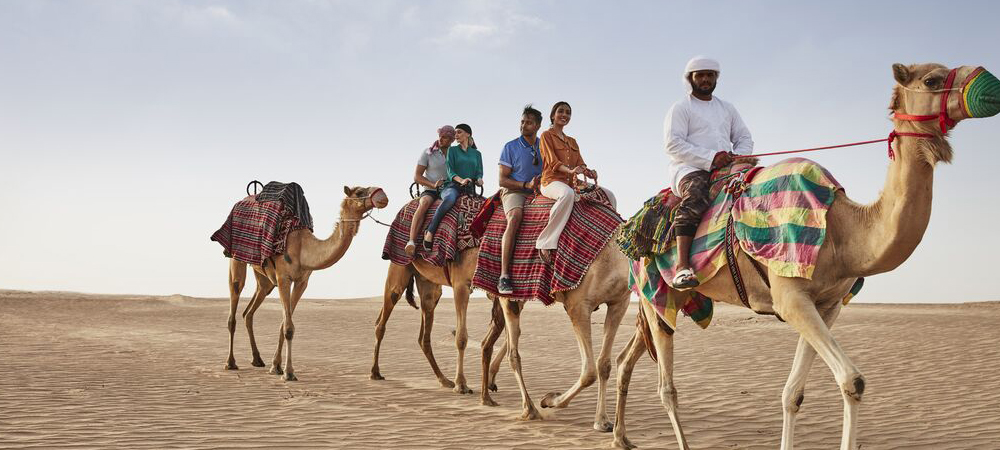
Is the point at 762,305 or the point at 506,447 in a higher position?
the point at 762,305

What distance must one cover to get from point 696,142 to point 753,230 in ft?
4.26

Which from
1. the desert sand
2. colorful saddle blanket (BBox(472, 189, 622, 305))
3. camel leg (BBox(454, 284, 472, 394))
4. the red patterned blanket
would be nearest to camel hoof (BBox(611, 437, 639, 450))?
the desert sand

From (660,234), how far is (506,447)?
2396 mm

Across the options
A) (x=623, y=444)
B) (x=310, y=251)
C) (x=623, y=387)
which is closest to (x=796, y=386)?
(x=623, y=387)

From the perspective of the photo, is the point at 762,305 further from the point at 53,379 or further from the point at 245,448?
the point at 53,379

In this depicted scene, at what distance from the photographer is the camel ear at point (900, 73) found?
449 centimetres

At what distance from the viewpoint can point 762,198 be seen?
5355 mm

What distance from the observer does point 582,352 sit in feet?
25.5

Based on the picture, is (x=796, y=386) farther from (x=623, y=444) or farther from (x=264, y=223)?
(x=264, y=223)

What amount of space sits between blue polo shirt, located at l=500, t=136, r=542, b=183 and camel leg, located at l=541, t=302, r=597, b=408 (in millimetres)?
1741

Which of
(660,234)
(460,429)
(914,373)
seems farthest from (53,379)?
(914,373)

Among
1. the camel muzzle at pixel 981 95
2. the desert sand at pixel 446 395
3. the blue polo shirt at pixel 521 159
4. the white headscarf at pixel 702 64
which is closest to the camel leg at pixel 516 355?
the desert sand at pixel 446 395

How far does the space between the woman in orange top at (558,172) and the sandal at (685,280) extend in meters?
2.40

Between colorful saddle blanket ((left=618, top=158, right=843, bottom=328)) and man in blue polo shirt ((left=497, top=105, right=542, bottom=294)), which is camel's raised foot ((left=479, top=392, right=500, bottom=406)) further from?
colorful saddle blanket ((left=618, top=158, right=843, bottom=328))
